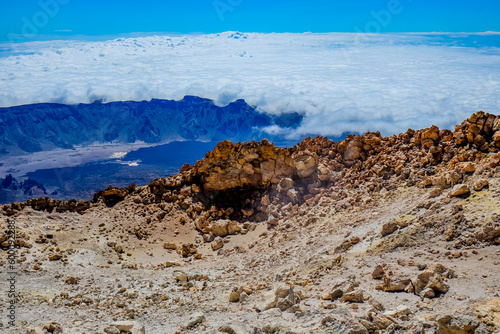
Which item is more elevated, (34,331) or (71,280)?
(34,331)

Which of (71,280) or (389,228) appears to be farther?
(71,280)

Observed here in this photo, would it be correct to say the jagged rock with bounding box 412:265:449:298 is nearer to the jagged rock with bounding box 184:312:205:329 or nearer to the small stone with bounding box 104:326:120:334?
the jagged rock with bounding box 184:312:205:329

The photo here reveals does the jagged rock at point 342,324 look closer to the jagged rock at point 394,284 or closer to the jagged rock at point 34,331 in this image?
the jagged rock at point 394,284

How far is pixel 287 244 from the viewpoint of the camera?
22500mm

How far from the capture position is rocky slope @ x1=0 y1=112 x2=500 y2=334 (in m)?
12.0

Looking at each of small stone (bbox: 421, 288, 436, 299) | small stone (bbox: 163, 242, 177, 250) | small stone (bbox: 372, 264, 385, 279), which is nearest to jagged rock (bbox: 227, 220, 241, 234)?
small stone (bbox: 163, 242, 177, 250)

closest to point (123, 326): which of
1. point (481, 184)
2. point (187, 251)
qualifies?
point (187, 251)

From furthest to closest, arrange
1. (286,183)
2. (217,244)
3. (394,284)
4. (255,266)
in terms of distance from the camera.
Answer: (286,183) → (217,244) → (255,266) → (394,284)

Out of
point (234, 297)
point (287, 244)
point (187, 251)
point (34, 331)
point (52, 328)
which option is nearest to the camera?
point (34, 331)

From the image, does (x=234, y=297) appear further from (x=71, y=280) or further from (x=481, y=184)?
(x=481, y=184)

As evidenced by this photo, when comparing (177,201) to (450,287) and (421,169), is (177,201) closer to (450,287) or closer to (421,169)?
(421,169)

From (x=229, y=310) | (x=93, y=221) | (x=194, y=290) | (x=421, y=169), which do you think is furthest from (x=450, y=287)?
(x=93, y=221)

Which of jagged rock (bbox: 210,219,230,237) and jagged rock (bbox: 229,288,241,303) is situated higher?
jagged rock (bbox: 210,219,230,237)

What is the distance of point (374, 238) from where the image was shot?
17.9m
